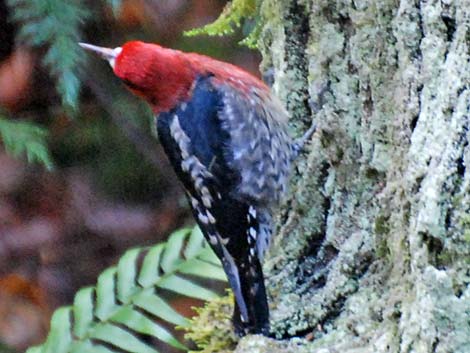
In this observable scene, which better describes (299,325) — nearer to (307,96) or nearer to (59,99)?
(307,96)

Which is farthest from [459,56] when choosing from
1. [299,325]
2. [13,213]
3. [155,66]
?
[13,213]

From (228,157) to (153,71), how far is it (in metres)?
0.31

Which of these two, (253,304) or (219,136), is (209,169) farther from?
(253,304)

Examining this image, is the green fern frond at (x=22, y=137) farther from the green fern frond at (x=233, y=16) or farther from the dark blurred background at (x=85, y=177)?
the green fern frond at (x=233, y=16)

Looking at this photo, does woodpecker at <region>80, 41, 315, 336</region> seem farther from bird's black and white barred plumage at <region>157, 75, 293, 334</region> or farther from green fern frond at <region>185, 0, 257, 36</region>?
green fern frond at <region>185, 0, 257, 36</region>

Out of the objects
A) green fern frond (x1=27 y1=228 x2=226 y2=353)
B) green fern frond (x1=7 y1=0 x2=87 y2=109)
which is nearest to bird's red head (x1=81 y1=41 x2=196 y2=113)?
green fern frond (x1=27 y1=228 x2=226 y2=353)

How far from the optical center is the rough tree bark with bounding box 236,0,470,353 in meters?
1.52

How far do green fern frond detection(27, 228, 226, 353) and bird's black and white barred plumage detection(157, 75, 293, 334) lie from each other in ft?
0.82

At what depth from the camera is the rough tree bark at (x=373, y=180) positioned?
152 centimetres

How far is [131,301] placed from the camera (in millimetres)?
2764

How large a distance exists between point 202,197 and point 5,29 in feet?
7.30

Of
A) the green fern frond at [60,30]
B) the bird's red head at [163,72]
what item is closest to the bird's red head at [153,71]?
the bird's red head at [163,72]

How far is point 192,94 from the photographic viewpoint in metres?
2.58

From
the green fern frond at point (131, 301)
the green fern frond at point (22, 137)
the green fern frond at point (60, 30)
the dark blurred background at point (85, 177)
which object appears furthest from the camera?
the dark blurred background at point (85, 177)
